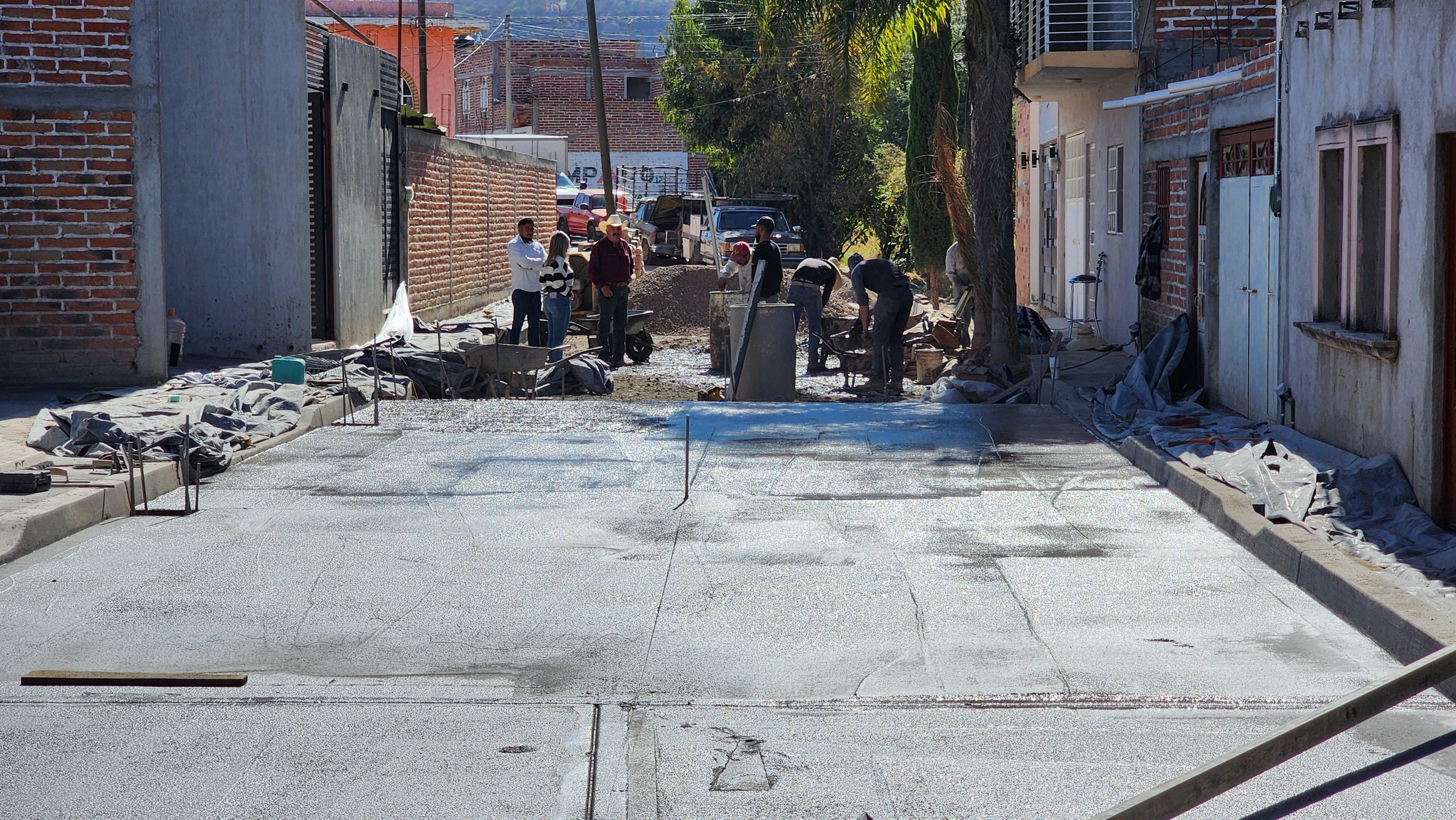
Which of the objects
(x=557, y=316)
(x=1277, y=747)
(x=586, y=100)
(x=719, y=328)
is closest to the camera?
(x=1277, y=747)

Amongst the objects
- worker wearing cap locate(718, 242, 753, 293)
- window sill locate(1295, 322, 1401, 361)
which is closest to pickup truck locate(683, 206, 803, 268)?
worker wearing cap locate(718, 242, 753, 293)

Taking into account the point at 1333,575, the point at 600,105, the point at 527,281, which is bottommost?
the point at 1333,575

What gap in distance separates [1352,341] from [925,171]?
783 inches

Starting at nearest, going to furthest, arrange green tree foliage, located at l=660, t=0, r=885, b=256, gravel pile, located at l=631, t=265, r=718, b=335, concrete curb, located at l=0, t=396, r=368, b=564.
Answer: concrete curb, located at l=0, t=396, r=368, b=564 → gravel pile, located at l=631, t=265, r=718, b=335 → green tree foliage, located at l=660, t=0, r=885, b=256

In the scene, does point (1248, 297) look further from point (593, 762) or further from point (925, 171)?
point (925, 171)

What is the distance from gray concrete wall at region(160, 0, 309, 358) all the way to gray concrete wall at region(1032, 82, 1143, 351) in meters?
9.56

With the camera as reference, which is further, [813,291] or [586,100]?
[586,100]

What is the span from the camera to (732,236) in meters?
34.0

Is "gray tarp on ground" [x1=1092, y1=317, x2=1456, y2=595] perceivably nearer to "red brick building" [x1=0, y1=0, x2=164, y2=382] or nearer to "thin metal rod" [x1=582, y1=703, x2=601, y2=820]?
"thin metal rod" [x1=582, y1=703, x2=601, y2=820]

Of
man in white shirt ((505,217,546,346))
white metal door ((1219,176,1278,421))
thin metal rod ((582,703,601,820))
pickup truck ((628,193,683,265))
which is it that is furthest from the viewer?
pickup truck ((628,193,683,265))

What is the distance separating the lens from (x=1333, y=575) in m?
6.61

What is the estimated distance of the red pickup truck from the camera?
4242 centimetres

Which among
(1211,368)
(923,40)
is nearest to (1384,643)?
(1211,368)

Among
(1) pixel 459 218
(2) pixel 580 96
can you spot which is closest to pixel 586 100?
(2) pixel 580 96
